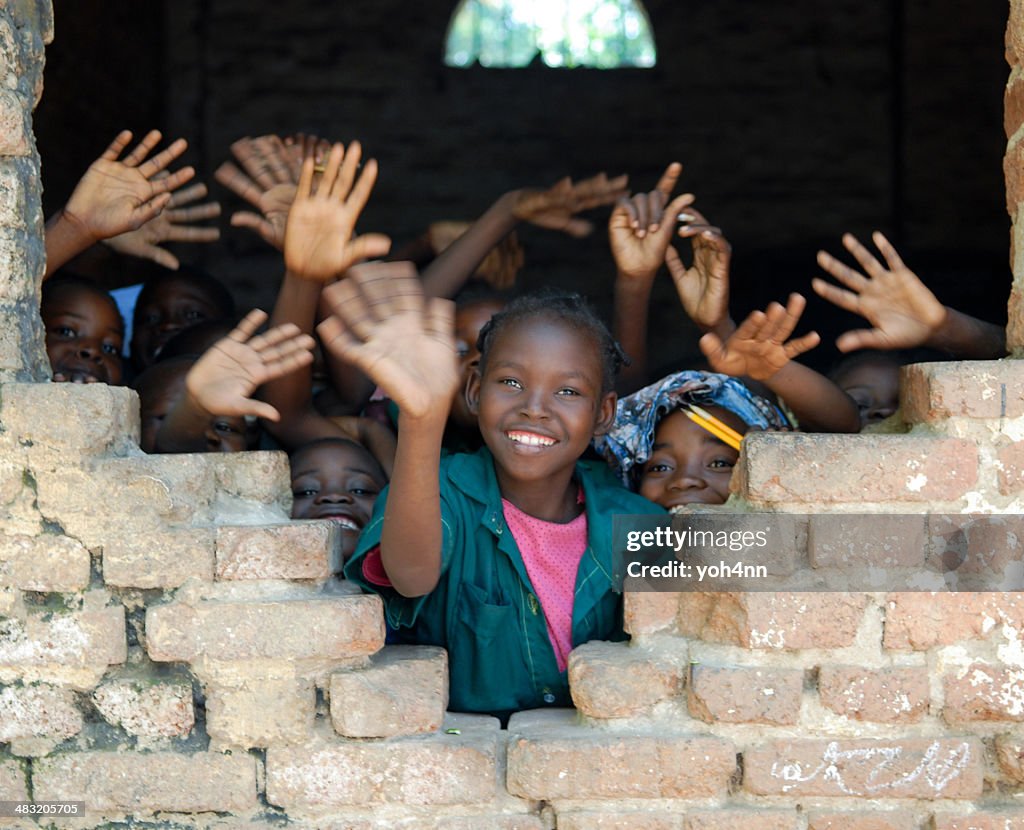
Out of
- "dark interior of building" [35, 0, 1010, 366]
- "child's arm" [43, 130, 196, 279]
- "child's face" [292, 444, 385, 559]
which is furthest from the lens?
"dark interior of building" [35, 0, 1010, 366]

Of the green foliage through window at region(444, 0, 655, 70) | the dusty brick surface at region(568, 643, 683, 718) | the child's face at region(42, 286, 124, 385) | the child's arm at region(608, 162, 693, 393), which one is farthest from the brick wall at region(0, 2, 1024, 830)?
the green foliage through window at region(444, 0, 655, 70)

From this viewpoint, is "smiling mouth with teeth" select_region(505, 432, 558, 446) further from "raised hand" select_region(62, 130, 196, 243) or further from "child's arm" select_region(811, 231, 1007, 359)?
"raised hand" select_region(62, 130, 196, 243)

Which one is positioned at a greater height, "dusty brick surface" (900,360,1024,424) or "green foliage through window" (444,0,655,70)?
"green foliage through window" (444,0,655,70)

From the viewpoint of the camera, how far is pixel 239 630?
2.41 m

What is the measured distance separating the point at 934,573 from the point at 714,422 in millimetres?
761

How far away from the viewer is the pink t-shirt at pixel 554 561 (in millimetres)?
2691

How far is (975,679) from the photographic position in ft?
7.82

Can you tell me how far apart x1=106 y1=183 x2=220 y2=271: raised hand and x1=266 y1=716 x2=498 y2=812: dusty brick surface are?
1.41 metres

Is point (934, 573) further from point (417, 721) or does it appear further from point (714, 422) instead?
point (417, 721)

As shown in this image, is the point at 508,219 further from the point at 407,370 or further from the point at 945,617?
the point at 945,617

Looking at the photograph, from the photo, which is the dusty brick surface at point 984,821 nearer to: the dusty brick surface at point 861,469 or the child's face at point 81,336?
the dusty brick surface at point 861,469

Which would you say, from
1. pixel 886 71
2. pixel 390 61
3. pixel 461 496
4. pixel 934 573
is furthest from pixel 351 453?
pixel 886 71

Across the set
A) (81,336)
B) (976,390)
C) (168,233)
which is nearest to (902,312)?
(976,390)

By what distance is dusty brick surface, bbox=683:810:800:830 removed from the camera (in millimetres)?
2391
